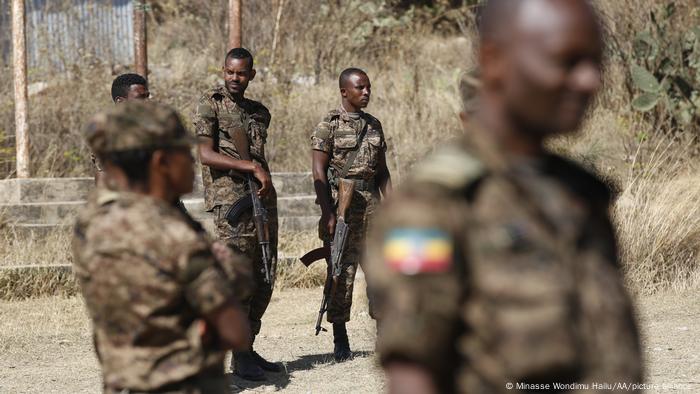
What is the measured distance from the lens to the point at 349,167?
695 centimetres

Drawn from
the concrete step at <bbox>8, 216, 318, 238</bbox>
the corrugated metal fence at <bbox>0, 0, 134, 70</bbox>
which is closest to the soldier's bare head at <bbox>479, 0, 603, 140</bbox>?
the concrete step at <bbox>8, 216, 318, 238</bbox>

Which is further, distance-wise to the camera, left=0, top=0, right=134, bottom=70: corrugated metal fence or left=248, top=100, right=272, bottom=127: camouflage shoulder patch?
left=0, top=0, right=134, bottom=70: corrugated metal fence

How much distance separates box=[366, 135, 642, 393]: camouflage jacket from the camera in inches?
73.5

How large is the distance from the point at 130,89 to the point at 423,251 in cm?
467

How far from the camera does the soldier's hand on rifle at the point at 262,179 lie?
21.2ft

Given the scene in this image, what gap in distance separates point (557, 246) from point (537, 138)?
20 cm

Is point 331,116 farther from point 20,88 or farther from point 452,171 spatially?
point 20,88

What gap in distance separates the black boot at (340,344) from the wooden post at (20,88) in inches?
221

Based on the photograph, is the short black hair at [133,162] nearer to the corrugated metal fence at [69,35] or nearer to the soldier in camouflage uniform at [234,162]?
the soldier in camouflage uniform at [234,162]

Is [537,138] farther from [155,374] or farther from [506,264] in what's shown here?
[155,374]

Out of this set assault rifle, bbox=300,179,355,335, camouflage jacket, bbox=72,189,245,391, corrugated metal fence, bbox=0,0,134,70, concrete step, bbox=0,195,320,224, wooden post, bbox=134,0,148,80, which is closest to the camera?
camouflage jacket, bbox=72,189,245,391

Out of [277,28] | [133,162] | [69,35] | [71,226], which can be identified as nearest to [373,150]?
[133,162]

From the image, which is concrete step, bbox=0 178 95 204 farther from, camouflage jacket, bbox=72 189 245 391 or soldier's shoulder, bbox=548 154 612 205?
soldier's shoulder, bbox=548 154 612 205

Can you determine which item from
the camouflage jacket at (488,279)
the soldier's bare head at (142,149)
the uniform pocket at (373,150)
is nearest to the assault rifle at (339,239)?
the uniform pocket at (373,150)
